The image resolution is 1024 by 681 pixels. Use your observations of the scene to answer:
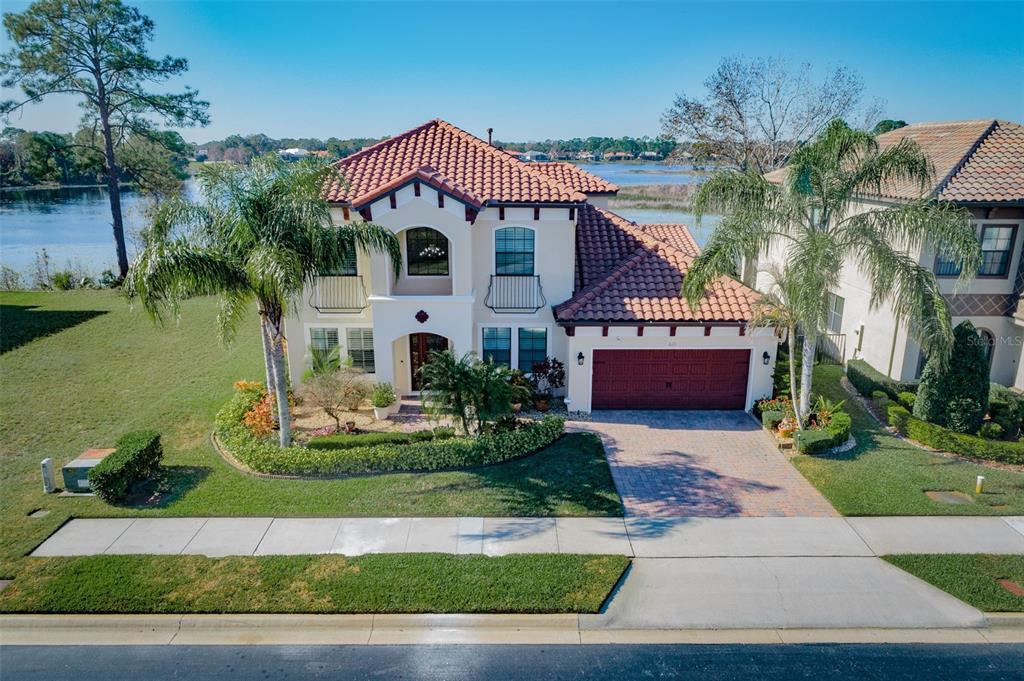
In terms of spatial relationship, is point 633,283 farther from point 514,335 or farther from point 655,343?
point 514,335

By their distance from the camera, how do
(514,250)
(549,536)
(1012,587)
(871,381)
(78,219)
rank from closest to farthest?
(1012,587) < (549,536) < (871,381) < (514,250) < (78,219)

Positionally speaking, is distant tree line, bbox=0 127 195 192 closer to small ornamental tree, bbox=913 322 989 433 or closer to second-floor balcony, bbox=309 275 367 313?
second-floor balcony, bbox=309 275 367 313

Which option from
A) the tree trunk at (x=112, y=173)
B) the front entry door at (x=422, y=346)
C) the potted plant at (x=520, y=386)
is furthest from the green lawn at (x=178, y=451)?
the tree trunk at (x=112, y=173)

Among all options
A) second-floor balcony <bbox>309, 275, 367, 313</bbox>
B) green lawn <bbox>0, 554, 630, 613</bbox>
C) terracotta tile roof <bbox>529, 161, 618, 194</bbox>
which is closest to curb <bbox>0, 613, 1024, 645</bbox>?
green lawn <bbox>0, 554, 630, 613</bbox>

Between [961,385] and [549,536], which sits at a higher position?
[961,385]

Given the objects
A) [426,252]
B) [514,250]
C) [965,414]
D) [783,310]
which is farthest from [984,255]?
[426,252]

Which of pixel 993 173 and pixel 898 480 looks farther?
pixel 993 173

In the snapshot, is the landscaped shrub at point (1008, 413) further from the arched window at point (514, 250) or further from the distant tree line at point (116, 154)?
the distant tree line at point (116, 154)
